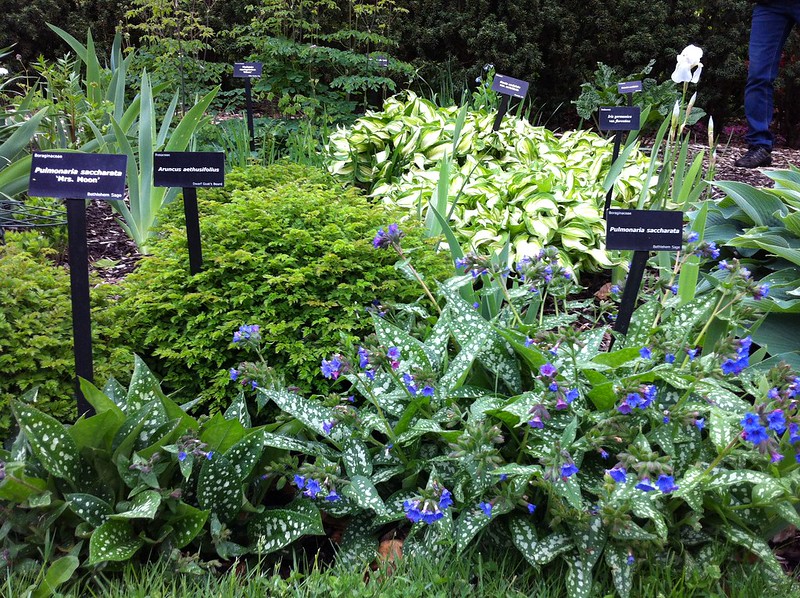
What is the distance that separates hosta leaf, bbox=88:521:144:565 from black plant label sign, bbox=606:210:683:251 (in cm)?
140

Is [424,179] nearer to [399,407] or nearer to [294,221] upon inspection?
[294,221]

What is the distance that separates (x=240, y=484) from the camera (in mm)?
1674

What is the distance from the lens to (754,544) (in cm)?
157

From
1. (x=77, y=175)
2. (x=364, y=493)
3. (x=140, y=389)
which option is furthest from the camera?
(x=140, y=389)

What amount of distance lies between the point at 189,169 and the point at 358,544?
1.31m

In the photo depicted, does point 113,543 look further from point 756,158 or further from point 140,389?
point 756,158

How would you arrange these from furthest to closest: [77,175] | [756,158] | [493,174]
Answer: [756,158]
[493,174]
[77,175]

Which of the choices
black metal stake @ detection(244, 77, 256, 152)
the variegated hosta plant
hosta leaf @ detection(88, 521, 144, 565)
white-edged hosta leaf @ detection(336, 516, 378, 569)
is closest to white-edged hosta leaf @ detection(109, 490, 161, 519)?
hosta leaf @ detection(88, 521, 144, 565)

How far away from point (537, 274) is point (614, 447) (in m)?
0.48

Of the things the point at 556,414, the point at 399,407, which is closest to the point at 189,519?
the point at 399,407

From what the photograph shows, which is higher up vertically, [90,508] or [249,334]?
[249,334]

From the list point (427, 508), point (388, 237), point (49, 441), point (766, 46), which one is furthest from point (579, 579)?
point (766, 46)

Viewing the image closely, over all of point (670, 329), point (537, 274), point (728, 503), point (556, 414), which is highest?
point (537, 274)

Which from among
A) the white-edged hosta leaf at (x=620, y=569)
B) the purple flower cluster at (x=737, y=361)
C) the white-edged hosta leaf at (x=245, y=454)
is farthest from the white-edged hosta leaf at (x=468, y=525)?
the purple flower cluster at (x=737, y=361)
